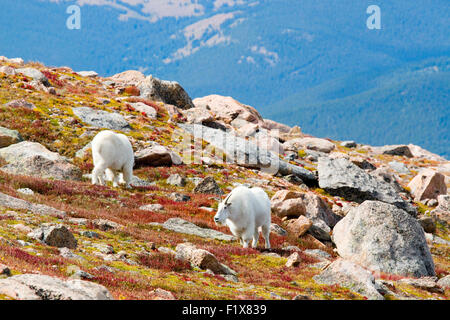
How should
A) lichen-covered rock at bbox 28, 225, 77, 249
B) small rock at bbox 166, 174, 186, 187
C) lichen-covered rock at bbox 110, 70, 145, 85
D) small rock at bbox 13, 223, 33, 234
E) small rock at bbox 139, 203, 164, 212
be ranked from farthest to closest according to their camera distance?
lichen-covered rock at bbox 110, 70, 145, 85 → small rock at bbox 166, 174, 186, 187 → small rock at bbox 139, 203, 164, 212 → small rock at bbox 13, 223, 33, 234 → lichen-covered rock at bbox 28, 225, 77, 249

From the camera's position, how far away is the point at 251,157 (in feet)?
134

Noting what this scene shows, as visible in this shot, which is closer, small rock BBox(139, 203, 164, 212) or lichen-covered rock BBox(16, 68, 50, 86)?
small rock BBox(139, 203, 164, 212)

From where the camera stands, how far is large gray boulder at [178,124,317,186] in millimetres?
40625

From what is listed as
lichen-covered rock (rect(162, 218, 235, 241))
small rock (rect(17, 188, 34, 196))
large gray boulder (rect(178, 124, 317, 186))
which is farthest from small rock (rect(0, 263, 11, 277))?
large gray boulder (rect(178, 124, 317, 186))

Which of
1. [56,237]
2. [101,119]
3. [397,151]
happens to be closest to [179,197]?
[56,237]

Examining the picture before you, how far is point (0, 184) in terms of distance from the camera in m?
20.1

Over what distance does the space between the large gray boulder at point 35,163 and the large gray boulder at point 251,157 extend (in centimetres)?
1515

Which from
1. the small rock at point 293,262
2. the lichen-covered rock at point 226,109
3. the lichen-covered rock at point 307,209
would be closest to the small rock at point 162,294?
the small rock at point 293,262

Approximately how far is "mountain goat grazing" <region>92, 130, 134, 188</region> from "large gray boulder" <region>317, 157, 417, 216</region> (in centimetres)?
1939

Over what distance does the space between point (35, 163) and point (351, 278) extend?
61.8 feet

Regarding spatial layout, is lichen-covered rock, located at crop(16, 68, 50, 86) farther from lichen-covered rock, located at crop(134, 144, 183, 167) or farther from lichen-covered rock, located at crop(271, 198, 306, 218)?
lichen-covered rock, located at crop(271, 198, 306, 218)

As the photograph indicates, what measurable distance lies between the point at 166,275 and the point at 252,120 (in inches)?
2125
